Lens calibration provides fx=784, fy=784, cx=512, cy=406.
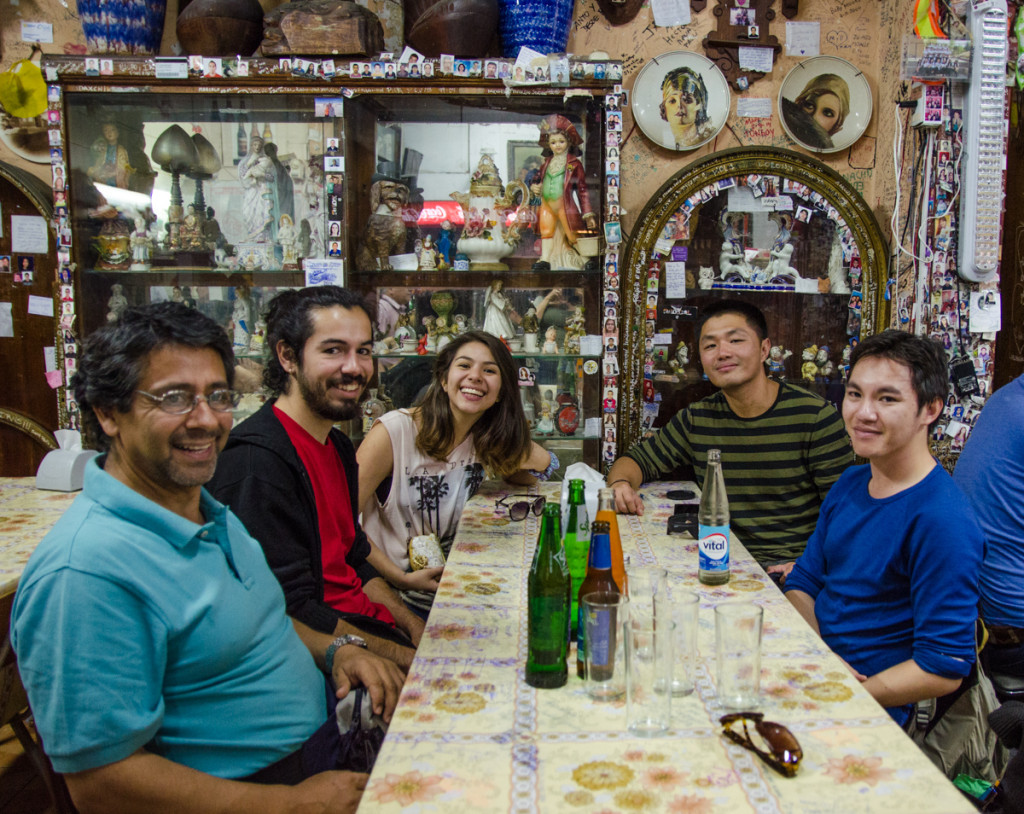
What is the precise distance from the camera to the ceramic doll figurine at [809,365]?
3.72 meters

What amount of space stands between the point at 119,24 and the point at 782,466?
3267mm

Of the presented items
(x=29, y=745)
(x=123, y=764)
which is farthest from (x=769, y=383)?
(x=29, y=745)

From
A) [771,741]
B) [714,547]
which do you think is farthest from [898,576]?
[771,741]

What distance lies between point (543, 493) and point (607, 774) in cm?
170

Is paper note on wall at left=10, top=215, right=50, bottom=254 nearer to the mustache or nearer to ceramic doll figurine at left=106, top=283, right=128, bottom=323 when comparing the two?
ceramic doll figurine at left=106, top=283, right=128, bottom=323

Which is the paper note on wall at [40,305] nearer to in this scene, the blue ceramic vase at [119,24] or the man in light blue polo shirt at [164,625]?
the blue ceramic vase at [119,24]

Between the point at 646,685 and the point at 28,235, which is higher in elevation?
the point at 28,235

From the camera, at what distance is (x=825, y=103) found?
3740 millimetres

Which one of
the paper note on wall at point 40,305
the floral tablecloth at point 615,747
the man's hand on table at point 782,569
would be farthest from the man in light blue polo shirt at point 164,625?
the paper note on wall at point 40,305

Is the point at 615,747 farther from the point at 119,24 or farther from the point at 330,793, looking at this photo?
the point at 119,24

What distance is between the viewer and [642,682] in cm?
124

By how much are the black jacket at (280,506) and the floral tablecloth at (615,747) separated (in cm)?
36

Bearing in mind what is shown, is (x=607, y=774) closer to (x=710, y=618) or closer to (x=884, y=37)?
(x=710, y=618)

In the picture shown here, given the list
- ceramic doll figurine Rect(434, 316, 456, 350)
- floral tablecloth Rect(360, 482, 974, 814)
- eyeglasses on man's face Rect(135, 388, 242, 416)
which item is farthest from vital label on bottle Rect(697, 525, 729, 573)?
ceramic doll figurine Rect(434, 316, 456, 350)
